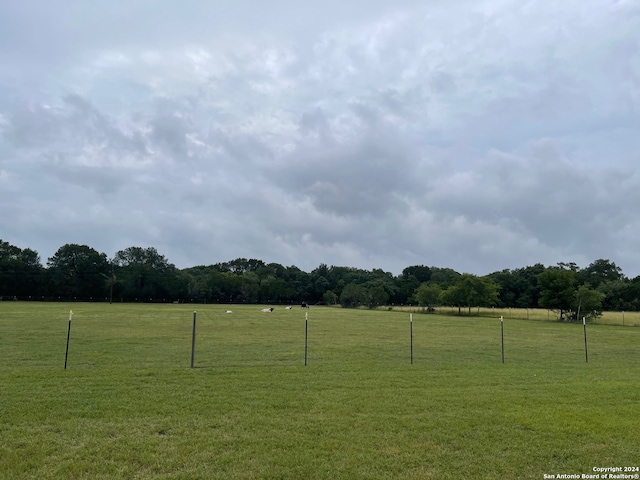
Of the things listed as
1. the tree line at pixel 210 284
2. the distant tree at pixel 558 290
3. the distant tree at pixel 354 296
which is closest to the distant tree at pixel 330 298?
the tree line at pixel 210 284

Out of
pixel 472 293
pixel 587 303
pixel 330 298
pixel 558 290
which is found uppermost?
pixel 558 290

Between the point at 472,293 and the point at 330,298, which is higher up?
the point at 472,293

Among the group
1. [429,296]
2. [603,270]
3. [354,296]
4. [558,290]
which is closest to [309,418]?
[558,290]

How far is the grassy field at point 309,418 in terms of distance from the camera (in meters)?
5.96

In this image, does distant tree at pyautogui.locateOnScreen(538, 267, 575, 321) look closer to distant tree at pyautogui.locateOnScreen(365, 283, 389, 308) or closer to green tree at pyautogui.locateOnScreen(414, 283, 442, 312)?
green tree at pyautogui.locateOnScreen(414, 283, 442, 312)

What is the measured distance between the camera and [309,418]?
318 inches

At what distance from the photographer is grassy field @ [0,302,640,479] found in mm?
5961

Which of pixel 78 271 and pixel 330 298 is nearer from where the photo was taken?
pixel 78 271

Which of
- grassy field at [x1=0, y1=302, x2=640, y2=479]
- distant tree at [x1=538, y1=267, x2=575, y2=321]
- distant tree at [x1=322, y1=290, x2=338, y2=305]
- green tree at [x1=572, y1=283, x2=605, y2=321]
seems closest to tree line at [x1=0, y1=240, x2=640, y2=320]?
distant tree at [x1=322, y1=290, x2=338, y2=305]

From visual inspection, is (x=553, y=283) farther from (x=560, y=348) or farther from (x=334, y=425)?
(x=334, y=425)

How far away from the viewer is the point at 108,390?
1011cm

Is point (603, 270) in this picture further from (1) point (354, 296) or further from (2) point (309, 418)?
(2) point (309, 418)

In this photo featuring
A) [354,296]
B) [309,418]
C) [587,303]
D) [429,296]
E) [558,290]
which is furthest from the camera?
[354,296]

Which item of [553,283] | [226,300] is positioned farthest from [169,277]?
[553,283]
